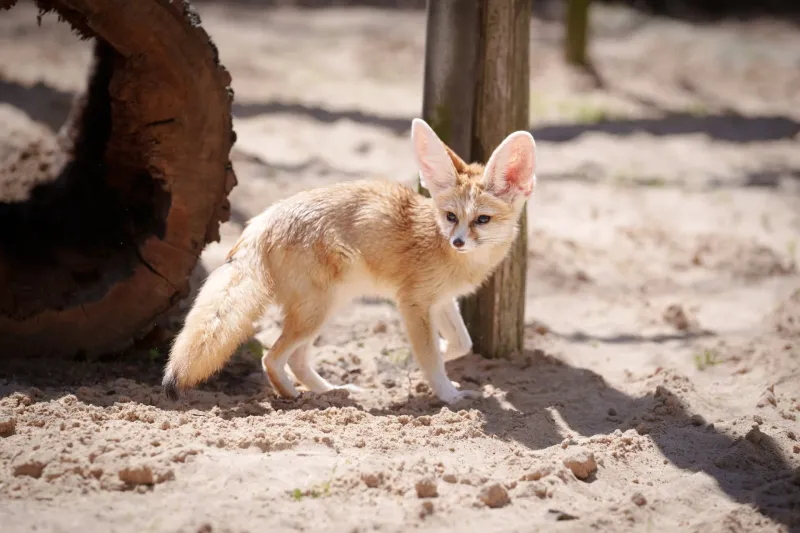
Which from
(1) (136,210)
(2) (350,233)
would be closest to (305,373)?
(2) (350,233)

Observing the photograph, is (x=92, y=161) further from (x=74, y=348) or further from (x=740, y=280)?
(x=740, y=280)

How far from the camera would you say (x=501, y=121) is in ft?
14.7

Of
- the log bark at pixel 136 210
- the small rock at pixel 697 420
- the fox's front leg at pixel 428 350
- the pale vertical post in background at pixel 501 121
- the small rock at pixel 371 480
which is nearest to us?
the small rock at pixel 371 480

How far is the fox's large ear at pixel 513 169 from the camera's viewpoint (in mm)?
3955

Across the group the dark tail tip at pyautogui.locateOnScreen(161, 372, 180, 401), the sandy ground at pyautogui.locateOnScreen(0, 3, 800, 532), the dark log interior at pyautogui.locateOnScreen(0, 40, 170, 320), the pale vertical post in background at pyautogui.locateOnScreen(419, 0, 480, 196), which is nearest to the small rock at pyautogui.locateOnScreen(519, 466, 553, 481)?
the sandy ground at pyautogui.locateOnScreen(0, 3, 800, 532)

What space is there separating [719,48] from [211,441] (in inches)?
411

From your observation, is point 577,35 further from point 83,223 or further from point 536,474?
point 536,474

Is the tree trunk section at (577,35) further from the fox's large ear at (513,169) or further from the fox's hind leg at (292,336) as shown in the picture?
the fox's hind leg at (292,336)

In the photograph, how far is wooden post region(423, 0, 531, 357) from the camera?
171 inches

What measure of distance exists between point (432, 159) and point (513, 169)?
38 cm

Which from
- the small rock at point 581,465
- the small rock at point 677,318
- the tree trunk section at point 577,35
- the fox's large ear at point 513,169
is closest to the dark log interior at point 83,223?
the fox's large ear at point 513,169

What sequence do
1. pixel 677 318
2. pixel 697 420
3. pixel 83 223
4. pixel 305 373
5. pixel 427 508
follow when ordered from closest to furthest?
pixel 427 508
pixel 697 420
pixel 305 373
pixel 83 223
pixel 677 318

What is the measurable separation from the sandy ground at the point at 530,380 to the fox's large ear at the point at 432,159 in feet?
3.46

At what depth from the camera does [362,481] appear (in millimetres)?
3148
